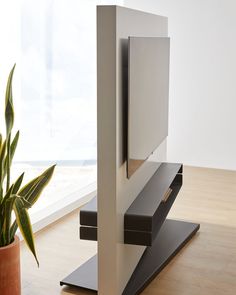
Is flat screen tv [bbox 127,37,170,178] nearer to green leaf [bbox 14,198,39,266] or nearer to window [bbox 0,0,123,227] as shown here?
green leaf [bbox 14,198,39,266]

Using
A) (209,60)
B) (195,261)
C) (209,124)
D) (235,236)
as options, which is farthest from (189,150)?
(195,261)

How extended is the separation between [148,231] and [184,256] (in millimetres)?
748

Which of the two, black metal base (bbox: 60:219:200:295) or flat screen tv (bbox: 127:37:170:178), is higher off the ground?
flat screen tv (bbox: 127:37:170:178)

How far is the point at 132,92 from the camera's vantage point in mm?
2697

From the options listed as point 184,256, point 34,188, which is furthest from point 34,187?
point 184,256

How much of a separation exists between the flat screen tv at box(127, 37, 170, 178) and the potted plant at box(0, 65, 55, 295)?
19.2 inches

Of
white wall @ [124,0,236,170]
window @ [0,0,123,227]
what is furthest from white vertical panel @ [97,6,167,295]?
white wall @ [124,0,236,170]

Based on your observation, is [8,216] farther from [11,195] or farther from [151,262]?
[151,262]

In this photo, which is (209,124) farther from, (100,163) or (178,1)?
(100,163)

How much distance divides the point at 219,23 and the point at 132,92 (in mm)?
3298

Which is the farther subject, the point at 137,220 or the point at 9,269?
the point at 137,220

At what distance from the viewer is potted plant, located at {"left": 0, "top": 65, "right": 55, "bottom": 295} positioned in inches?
94.9

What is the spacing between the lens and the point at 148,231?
269 centimetres

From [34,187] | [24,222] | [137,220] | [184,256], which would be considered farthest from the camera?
[184,256]
